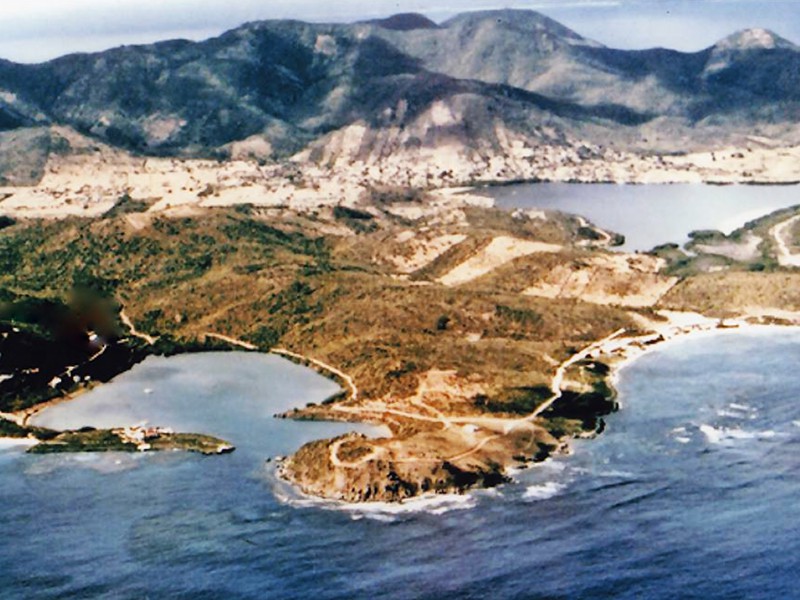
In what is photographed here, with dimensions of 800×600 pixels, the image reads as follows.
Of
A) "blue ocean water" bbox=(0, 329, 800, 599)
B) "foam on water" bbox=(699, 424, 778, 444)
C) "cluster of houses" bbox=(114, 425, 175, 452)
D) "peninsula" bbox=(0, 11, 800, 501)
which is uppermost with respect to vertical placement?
"peninsula" bbox=(0, 11, 800, 501)

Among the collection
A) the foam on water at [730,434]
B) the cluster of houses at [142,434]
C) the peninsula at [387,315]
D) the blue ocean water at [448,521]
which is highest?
the peninsula at [387,315]

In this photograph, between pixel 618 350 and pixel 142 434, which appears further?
pixel 618 350

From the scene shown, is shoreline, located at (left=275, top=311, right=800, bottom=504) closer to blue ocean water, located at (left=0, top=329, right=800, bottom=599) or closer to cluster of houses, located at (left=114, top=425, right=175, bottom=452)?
blue ocean water, located at (left=0, top=329, right=800, bottom=599)

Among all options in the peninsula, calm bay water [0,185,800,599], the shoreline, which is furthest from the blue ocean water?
the peninsula

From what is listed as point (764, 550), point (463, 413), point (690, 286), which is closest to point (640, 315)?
point (690, 286)

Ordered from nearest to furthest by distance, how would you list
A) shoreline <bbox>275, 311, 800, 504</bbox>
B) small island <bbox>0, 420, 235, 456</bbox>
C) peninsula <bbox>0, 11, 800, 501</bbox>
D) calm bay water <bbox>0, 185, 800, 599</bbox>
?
calm bay water <bbox>0, 185, 800, 599</bbox>
shoreline <bbox>275, 311, 800, 504</bbox>
small island <bbox>0, 420, 235, 456</bbox>
peninsula <bbox>0, 11, 800, 501</bbox>

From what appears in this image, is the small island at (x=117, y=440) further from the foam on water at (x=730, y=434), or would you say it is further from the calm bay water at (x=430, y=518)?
the foam on water at (x=730, y=434)

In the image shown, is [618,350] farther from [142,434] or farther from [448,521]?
[142,434]

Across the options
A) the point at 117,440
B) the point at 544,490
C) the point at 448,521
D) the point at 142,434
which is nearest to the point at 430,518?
the point at 448,521

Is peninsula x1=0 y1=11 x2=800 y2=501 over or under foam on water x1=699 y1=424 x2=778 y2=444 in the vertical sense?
over

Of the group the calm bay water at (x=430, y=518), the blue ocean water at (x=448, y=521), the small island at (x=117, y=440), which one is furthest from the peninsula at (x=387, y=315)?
the blue ocean water at (x=448, y=521)
